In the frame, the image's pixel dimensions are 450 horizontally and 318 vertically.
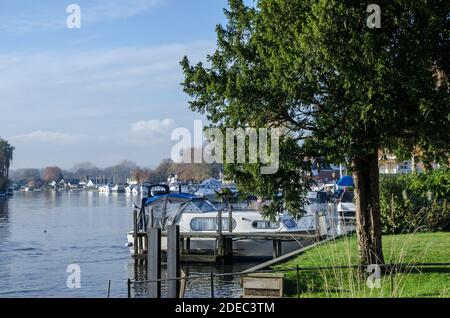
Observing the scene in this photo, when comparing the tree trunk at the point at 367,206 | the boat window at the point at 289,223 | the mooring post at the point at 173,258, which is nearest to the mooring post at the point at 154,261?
the mooring post at the point at 173,258

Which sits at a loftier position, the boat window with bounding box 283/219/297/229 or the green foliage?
the green foliage

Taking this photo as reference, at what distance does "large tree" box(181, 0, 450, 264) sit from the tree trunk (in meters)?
0.03

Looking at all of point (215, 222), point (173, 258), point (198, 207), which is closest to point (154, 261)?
point (173, 258)

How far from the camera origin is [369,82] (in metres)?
15.1

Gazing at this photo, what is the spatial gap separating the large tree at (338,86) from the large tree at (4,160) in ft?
530

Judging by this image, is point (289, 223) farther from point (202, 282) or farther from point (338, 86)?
point (338, 86)

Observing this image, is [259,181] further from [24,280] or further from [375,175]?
[24,280]

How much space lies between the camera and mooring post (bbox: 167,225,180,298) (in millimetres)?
12289

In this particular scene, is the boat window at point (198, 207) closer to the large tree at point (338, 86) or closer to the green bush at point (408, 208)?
the green bush at point (408, 208)

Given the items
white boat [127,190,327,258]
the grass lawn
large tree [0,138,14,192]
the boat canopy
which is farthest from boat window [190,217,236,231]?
large tree [0,138,14,192]

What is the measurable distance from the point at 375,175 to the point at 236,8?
5.67 m

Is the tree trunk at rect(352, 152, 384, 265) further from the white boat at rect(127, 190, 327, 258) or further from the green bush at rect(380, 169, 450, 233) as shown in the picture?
the white boat at rect(127, 190, 327, 258)

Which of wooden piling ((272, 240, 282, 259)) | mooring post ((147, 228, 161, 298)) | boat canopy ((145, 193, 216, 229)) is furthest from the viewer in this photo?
boat canopy ((145, 193, 216, 229))
